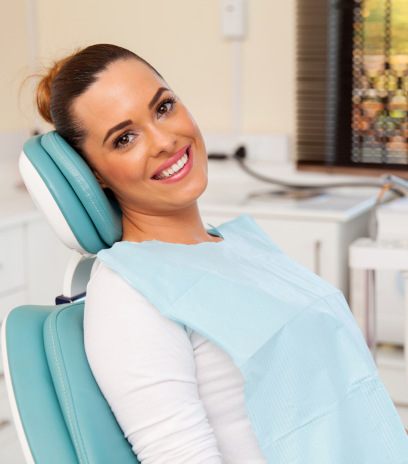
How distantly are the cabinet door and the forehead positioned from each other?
1.98 m

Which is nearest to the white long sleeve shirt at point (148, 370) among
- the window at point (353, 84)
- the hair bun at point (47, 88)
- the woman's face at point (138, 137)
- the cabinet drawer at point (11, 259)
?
the woman's face at point (138, 137)

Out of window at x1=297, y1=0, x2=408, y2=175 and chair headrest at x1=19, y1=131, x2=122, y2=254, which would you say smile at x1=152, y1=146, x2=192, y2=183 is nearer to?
chair headrest at x1=19, y1=131, x2=122, y2=254

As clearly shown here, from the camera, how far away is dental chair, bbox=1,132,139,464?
1.09m

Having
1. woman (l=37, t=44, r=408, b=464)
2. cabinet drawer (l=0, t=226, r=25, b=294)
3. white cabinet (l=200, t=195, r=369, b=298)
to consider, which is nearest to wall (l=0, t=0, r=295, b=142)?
white cabinet (l=200, t=195, r=369, b=298)

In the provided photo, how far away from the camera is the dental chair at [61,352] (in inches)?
42.8

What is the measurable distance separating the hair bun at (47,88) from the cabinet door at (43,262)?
6.15ft

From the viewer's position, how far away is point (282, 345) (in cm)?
114

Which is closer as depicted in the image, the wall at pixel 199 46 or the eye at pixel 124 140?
the eye at pixel 124 140

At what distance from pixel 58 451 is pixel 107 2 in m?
2.73

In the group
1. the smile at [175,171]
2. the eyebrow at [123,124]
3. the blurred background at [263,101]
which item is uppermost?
the eyebrow at [123,124]

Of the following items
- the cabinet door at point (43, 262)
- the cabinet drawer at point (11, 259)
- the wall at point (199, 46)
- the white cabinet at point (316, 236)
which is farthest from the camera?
the wall at point (199, 46)

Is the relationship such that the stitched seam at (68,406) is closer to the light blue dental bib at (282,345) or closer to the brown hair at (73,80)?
the light blue dental bib at (282,345)

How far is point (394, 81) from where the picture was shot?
321cm

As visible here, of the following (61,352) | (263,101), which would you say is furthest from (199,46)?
(61,352)
